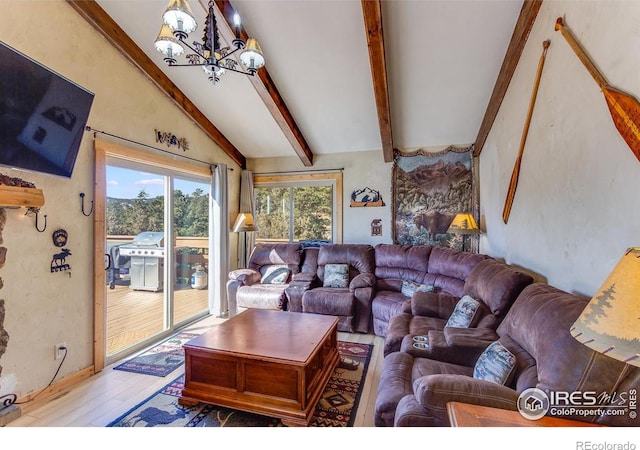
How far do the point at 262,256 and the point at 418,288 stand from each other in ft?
7.96

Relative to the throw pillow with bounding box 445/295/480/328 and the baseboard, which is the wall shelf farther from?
the throw pillow with bounding box 445/295/480/328

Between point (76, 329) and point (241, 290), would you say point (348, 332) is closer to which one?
point (241, 290)

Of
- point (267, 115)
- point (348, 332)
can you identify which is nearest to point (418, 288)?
point (348, 332)

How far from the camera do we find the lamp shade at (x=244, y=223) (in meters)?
4.82

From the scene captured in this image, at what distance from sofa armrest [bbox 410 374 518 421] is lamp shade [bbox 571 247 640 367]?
0.61m

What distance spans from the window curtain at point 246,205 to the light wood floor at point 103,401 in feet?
8.57

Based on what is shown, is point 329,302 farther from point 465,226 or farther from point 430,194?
point 430,194

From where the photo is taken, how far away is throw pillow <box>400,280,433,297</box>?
359cm

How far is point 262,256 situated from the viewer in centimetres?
480

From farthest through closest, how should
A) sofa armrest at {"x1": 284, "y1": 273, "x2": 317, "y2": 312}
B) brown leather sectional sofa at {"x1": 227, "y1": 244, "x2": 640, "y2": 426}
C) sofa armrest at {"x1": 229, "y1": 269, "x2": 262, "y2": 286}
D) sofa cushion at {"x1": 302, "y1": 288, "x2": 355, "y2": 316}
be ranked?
sofa armrest at {"x1": 229, "y1": 269, "x2": 262, "y2": 286}
sofa armrest at {"x1": 284, "y1": 273, "x2": 317, "y2": 312}
sofa cushion at {"x1": 302, "y1": 288, "x2": 355, "y2": 316}
brown leather sectional sofa at {"x1": 227, "y1": 244, "x2": 640, "y2": 426}

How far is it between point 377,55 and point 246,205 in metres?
3.29

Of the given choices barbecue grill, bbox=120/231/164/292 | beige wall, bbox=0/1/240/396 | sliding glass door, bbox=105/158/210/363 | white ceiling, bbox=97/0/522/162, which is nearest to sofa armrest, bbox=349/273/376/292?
white ceiling, bbox=97/0/522/162

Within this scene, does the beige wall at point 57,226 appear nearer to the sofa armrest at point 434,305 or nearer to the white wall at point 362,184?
the white wall at point 362,184

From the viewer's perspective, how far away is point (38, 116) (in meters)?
2.18
